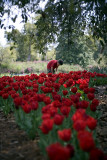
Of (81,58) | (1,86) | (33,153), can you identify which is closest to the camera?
(33,153)

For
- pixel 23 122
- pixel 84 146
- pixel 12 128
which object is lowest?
pixel 12 128

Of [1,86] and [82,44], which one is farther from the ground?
[82,44]

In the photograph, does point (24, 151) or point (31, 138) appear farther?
point (31, 138)

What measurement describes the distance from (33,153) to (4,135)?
2.77 ft

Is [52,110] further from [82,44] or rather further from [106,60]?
[82,44]

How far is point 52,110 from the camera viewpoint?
2.07 metres

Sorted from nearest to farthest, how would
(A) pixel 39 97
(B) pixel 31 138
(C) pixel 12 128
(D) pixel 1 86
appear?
1. (B) pixel 31 138
2. (A) pixel 39 97
3. (C) pixel 12 128
4. (D) pixel 1 86

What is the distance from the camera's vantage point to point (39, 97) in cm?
283

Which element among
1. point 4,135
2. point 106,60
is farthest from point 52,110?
point 106,60

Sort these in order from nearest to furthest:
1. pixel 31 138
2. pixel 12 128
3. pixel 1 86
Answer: pixel 31 138, pixel 12 128, pixel 1 86

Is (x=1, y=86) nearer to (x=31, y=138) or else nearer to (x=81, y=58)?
(x=31, y=138)

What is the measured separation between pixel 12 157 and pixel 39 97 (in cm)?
100

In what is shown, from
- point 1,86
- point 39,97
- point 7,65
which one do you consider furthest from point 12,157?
point 7,65

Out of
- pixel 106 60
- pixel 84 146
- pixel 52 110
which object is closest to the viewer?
pixel 84 146
